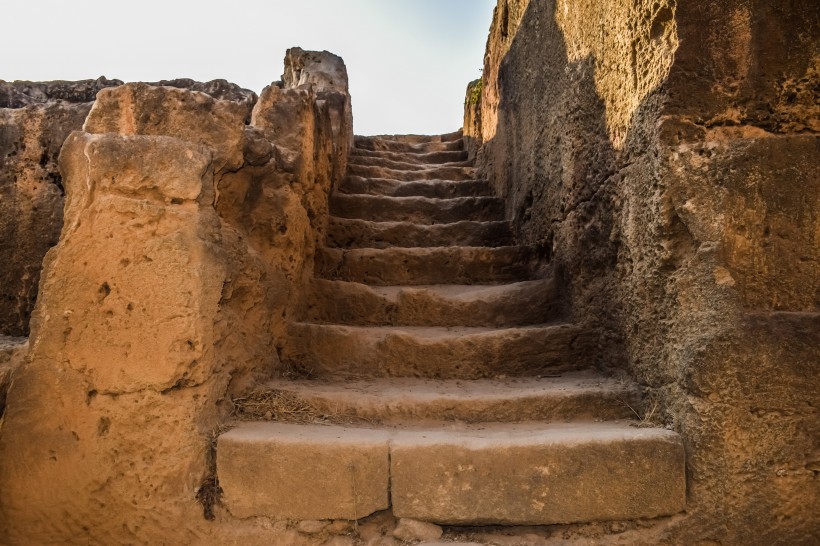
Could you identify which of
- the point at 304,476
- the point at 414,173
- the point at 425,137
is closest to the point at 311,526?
the point at 304,476

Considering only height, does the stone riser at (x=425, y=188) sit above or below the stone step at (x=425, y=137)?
below

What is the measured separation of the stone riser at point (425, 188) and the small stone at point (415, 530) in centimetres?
338

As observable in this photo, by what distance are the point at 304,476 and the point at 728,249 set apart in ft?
5.49

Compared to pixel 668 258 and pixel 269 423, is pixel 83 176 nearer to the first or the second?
pixel 269 423

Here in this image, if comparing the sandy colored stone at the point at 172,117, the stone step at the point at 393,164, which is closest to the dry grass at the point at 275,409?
the sandy colored stone at the point at 172,117

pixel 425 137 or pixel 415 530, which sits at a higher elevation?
pixel 425 137

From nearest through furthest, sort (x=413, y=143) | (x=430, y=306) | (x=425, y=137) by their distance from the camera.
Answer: (x=430, y=306), (x=413, y=143), (x=425, y=137)

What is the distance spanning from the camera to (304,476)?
180 centimetres

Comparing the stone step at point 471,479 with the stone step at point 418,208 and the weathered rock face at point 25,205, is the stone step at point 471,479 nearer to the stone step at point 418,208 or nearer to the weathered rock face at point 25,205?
the weathered rock face at point 25,205

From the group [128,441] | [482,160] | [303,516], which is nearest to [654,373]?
[303,516]

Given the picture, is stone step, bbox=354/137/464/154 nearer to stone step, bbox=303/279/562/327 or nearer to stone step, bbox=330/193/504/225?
stone step, bbox=330/193/504/225

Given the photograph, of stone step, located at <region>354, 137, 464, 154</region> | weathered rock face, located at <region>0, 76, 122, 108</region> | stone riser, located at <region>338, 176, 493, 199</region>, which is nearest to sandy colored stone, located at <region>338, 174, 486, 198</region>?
stone riser, located at <region>338, 176, 493, 199</region>

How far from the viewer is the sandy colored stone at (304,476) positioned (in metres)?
1.79

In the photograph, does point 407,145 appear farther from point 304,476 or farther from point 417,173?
point 304,476
